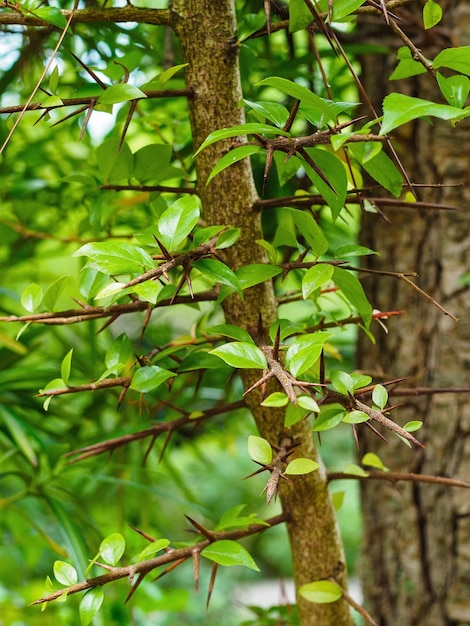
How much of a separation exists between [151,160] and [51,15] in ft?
0.33

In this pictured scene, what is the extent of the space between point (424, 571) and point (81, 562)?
1.09 feet

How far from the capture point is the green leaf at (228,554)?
32 centimetres

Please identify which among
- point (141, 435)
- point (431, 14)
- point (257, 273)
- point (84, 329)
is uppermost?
point (431, 14)

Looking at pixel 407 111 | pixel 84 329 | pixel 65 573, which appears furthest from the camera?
pixel 84 329

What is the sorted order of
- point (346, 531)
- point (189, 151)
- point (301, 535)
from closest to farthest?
point (301, 535) < point (189, 151) < point (346, 531)

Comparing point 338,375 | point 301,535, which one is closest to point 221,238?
point 338,375

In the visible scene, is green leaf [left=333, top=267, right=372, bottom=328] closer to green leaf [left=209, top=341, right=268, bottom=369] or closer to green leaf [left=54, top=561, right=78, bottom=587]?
green leaf [left=209, top=341, right=268, bottom=369]

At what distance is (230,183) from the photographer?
0.36m

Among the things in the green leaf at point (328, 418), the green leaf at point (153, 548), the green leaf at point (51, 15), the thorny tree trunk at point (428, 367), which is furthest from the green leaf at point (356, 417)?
the thorny tree trunk at point (428, 367)

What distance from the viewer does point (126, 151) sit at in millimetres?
385

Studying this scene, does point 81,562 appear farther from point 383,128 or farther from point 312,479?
point 383,128

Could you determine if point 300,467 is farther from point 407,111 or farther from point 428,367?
point 428,367

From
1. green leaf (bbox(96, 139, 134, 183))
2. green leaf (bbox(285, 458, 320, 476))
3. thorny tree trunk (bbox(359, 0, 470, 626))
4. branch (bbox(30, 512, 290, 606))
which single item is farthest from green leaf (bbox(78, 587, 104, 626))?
thorny tree trunk (bbox(359, 0, 470, 626))

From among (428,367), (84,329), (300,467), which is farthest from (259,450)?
(84,329)
